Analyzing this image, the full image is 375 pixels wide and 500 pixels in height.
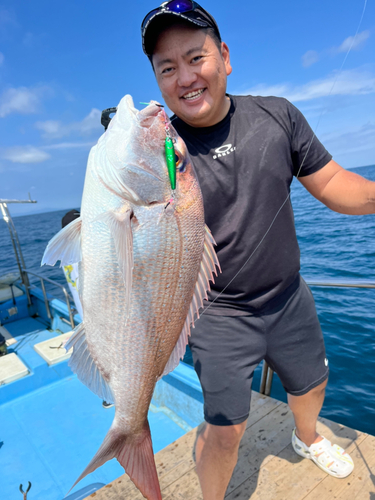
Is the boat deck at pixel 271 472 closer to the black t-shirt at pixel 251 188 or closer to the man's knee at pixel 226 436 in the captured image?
the man's knee at pixel 226 436

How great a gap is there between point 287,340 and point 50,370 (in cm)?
417

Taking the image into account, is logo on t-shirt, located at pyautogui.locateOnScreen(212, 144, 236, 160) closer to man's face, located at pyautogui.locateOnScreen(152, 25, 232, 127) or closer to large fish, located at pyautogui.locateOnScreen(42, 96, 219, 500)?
man's face, located at pyautogui.locateOnScreen(152, 25, 232, 127)

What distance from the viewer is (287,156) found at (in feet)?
6.22

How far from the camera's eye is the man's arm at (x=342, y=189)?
185cm

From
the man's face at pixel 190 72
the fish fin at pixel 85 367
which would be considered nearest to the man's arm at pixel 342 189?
the man's face at pixel 190 72

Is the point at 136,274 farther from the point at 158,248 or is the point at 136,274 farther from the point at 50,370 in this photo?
the point at 50,370

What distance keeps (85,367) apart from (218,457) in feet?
3.25

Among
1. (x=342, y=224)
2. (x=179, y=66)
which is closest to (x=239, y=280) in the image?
(x=179, y=66)

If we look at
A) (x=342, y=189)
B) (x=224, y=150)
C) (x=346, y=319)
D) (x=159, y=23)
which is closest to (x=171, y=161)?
(x=224, y=150)

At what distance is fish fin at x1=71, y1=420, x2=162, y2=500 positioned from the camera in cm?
129

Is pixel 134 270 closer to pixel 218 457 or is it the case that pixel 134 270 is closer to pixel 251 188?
pixel 251 188

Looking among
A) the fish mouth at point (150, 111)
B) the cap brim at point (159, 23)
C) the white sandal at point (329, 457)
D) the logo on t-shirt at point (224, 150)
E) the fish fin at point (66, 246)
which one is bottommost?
the white sandal at point (329, 457)

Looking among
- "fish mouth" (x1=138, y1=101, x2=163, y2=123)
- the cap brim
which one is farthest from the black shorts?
the cap brim

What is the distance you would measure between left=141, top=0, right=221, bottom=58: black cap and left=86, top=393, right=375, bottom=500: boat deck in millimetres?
2649
